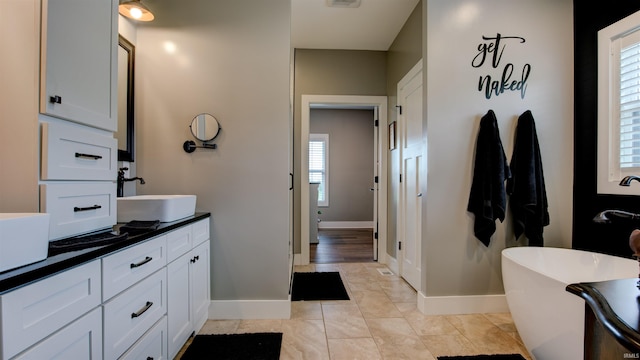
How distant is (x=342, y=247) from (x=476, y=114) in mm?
2964

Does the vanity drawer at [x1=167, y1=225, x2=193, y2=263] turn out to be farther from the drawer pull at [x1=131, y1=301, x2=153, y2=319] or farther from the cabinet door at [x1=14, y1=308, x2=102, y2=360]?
the cabinet door at [x1=14, y1=308, x2=102, y2=360]

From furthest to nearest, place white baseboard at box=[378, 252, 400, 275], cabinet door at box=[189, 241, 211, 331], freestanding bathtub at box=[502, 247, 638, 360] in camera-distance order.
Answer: white baseboard at box=[378, 252, 400, 275] → cabinet door at box=[189, 241, 211, 331] → freestanding bathtub at box=[502, 247, 638, 360]

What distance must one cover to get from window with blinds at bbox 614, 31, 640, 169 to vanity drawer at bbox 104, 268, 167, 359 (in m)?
3.02

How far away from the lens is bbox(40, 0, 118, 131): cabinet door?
3.25 feet

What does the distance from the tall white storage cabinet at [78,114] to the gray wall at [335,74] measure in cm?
226

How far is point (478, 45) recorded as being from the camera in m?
2.21

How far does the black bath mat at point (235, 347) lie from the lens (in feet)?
5.41

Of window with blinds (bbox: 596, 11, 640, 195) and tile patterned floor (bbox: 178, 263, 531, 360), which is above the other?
window with blinds (bbox: 596, 11, 640, 195)

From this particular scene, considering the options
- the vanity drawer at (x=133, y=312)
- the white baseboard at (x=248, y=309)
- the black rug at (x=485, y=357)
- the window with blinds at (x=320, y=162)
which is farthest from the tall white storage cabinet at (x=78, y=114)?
the window with blinds at (x=320, y=162)

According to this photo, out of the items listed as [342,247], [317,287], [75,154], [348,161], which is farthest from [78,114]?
[348,161]

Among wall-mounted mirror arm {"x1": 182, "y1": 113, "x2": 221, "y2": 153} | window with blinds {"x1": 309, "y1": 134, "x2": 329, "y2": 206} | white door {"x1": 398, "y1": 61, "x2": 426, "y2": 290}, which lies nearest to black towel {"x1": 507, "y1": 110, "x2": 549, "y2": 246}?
white door {"x1": 398, "y1": 61, "x2": 426, "y2": 290}

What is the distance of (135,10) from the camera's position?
186 cm

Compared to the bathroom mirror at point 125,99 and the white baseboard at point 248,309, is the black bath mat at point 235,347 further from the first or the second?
the bathroom mirror at point 125,99

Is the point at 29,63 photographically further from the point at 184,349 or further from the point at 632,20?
the point at 632,20
